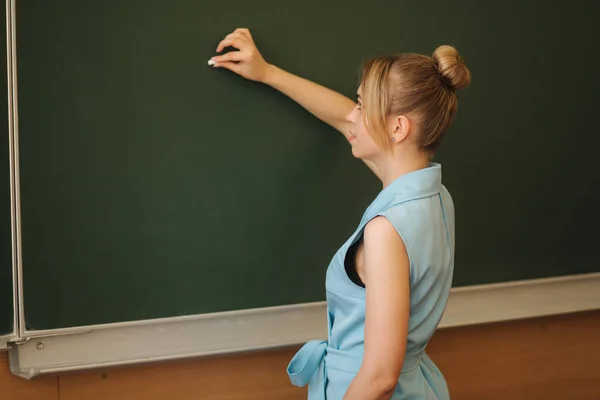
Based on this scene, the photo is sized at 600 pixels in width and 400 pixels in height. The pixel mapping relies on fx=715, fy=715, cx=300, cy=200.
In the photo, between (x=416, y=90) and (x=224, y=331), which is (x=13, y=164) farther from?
(x=416, y=90)

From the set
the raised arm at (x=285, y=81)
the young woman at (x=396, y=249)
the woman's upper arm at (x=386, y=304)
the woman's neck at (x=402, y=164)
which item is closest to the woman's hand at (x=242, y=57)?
the raised arm at (x=285, y=81)

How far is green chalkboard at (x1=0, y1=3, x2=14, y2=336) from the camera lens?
1.64m

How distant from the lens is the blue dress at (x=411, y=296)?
1.48m

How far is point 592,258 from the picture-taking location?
2.32 m

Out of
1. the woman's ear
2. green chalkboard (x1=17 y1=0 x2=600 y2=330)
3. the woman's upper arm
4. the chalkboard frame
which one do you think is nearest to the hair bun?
the woman's ear

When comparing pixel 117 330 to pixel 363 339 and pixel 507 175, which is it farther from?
pixel 507 175

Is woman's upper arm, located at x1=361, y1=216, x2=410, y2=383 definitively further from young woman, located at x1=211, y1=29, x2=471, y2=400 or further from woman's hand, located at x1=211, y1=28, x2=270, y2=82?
woman's hand, located at x1=211, y1=28, x2=270, y2=82

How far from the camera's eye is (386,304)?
140 centimetres

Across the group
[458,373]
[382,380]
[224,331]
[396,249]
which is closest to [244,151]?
[224,331]

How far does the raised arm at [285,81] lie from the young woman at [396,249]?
0.97 feet

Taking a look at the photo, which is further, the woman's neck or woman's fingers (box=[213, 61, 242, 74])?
woman's fingers (box=[213, 61, 242, 74])

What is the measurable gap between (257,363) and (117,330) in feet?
1.36

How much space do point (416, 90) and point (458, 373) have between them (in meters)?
1.14

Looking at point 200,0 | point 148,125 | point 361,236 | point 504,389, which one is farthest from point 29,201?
point 504,389
